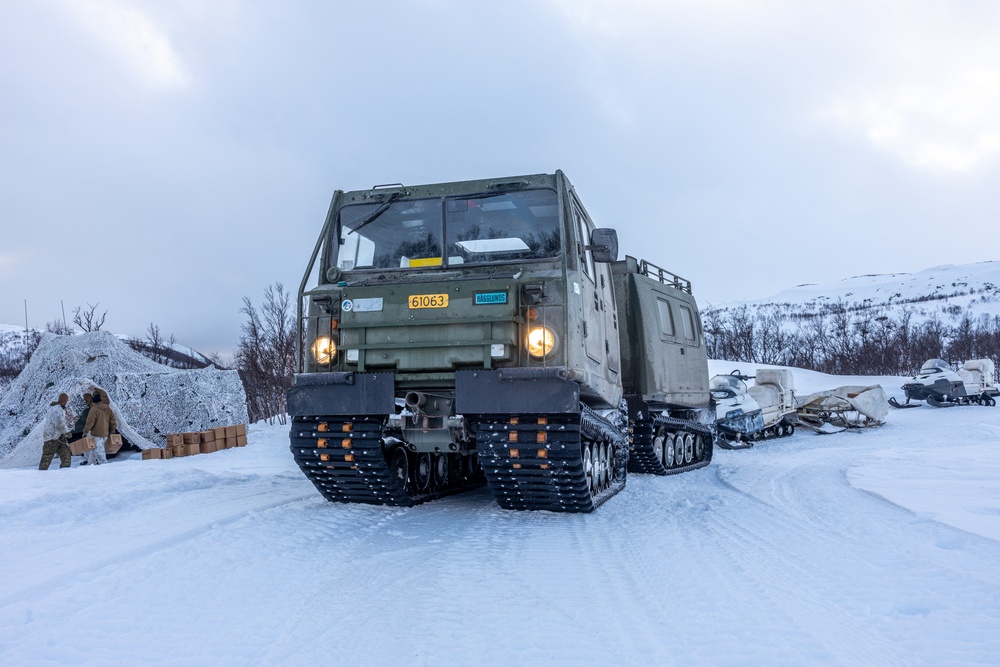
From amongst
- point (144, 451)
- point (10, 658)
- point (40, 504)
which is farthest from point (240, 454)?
point (10, 658)

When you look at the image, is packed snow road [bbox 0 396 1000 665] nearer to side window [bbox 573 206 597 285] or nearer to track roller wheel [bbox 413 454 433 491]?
track roller wheel [bbox 413 454 433 491]

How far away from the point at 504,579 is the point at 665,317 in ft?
22.7

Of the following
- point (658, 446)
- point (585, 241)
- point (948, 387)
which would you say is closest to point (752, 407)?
point (658, 446)

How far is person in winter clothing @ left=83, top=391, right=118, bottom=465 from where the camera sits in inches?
507

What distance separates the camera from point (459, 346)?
6.41 m

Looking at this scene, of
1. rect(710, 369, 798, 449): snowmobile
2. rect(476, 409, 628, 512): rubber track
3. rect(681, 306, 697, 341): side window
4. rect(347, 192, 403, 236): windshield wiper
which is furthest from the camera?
rect(710, 369, 798, 449): snowmobile

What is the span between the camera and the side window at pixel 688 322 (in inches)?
464

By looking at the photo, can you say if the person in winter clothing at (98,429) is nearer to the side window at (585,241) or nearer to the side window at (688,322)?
the side window at (585,241)

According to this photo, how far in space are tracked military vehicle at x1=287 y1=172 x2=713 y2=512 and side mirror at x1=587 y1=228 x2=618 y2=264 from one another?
1 cm

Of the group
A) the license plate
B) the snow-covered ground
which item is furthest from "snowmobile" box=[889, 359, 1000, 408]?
the license plate

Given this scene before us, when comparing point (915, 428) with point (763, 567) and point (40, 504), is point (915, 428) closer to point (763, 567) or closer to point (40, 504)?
point (763, 567)

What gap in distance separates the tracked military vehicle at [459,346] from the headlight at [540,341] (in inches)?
0.5

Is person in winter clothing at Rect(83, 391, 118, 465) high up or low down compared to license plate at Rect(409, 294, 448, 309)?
down

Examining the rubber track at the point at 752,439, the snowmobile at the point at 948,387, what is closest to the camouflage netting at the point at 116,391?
the rubber track at the point at 752,439
